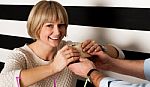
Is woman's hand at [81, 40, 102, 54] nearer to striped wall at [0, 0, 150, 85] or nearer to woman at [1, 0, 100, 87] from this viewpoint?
woman at [1, 0, 100, 87]

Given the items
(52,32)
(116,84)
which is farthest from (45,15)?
(116,84)

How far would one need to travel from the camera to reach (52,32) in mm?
1232

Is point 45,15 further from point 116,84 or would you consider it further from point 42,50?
point 116,84

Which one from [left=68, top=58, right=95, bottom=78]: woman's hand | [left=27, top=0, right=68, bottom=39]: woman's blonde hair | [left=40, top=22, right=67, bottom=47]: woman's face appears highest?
[left=27, top=0, right=68, bottom=39]: woman's blonde hair

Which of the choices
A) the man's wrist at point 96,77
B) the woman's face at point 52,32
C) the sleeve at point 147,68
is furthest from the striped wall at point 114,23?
the man's wrist at point 96,77

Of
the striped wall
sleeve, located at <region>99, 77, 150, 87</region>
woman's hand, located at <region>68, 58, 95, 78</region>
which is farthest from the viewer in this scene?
the striped wall

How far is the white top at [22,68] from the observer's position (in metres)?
1.18

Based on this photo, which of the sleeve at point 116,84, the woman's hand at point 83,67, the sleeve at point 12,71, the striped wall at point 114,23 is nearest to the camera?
the sleeve at point 116,84

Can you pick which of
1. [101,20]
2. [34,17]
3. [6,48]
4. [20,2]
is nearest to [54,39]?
[34,17]

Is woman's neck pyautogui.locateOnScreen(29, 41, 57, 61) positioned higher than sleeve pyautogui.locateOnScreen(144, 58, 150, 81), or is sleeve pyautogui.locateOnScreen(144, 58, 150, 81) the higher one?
woman's neck pyautogui.locateOnScreen(29, 41, 57, 61)

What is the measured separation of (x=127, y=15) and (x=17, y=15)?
82cm

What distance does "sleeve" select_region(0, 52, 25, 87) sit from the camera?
3.81 feet

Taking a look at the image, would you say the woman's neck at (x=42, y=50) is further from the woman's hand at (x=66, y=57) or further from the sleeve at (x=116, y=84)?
the sleeve at (x=116, y=84)

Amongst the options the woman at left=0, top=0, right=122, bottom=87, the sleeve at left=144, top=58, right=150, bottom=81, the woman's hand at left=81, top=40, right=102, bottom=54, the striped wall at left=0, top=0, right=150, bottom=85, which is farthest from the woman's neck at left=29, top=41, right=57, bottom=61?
the sleeve at left=144, top=58, right=150, bottom=81
